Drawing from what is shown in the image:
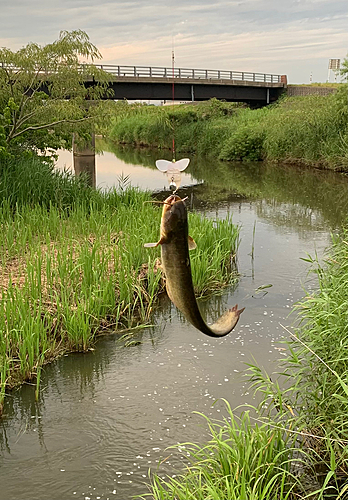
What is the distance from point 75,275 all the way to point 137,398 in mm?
2268

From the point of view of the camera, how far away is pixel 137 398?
5.76 meters

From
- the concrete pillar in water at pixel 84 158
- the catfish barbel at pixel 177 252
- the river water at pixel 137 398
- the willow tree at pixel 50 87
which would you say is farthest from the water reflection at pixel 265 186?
the catfish barbel at pixel 177 252

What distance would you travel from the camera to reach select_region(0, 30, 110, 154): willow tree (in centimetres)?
1195

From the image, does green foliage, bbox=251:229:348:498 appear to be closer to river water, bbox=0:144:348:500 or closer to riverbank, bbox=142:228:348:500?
riverbank, bbox=142:228:348:500

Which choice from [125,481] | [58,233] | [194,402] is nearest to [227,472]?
[125,481]

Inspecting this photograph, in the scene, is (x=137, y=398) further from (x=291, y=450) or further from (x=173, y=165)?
(x=173, y=165)

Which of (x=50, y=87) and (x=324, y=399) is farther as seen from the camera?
(x=50, y=87)

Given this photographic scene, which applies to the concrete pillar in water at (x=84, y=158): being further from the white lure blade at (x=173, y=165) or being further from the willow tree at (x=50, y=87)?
the white lure blade at (x=173, y=165)

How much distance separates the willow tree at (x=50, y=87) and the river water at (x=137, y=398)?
221 inches

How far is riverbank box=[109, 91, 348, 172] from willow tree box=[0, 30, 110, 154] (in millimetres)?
1154

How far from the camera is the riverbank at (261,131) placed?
22.6 m

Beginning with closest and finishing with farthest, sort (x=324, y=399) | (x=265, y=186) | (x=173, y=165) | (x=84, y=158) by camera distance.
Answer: (x=173, y=165) < (x=324, y=399) < (x=265, y=186) < (x=84, y=158)

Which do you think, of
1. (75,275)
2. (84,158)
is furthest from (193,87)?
(75,275)

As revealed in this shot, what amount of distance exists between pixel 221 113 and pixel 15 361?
101ft
